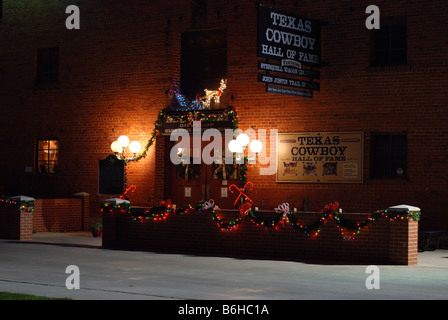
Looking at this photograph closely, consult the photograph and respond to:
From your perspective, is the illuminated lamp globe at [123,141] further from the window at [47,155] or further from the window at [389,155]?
the window at [389,155]

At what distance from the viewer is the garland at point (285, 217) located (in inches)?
598

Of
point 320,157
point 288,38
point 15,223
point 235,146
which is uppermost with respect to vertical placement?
point 288,38

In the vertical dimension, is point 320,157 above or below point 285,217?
above

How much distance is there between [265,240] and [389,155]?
4907 millimetres

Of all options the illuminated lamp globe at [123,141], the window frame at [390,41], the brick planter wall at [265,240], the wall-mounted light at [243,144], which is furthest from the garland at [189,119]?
the window frame at [390,41]

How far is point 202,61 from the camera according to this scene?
22250mm

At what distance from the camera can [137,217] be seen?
18.3 metres

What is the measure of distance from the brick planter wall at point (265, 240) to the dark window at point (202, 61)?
18.5 feet

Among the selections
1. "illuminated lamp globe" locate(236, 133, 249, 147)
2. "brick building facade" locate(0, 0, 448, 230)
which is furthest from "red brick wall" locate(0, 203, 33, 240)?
"illuminated lamp globe" locate(236, 133, 249, 147)

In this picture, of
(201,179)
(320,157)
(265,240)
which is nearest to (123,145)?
(201,179)

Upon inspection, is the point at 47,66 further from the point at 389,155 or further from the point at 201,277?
the point at 201,277

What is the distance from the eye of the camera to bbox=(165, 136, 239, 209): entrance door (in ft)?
70.9

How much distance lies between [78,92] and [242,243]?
10.2 m

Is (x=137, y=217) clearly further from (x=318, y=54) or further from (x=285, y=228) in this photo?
(x=318, y=54)
